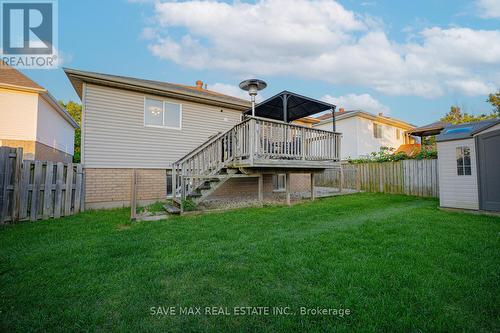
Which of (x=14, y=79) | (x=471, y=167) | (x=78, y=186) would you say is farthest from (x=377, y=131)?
(x=14, y=79)

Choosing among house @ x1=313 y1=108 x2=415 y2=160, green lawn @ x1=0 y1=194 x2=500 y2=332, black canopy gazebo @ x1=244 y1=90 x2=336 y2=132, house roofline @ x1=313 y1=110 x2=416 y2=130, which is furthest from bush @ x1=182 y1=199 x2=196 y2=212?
house roofline @ x1=313 y1=110 x2=416 y2=130

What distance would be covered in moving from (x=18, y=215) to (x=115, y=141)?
3.46 metres

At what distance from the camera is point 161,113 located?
8.98m

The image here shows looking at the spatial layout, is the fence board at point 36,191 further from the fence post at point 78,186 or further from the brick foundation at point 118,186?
the brick foundation at point 118,186

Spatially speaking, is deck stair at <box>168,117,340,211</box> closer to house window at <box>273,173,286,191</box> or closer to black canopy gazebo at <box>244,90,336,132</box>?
black canopy gazebo at <box>244,90,336,132</box>

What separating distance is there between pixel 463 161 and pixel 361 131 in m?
13.5

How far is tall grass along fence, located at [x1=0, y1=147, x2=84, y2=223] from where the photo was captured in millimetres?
5234

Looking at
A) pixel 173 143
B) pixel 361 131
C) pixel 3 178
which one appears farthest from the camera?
pixel 361 131

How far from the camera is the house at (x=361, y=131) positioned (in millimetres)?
19219

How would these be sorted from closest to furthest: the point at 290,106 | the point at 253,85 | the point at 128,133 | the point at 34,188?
the point at 34,188 → the point at 253,85 → the point at 128,133 → the point at 290,106

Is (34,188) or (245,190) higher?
(34,188)

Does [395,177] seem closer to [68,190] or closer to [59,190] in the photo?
[68,190]

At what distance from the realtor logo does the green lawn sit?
8.16 meters

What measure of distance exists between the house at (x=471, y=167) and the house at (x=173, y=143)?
339 centimetres
